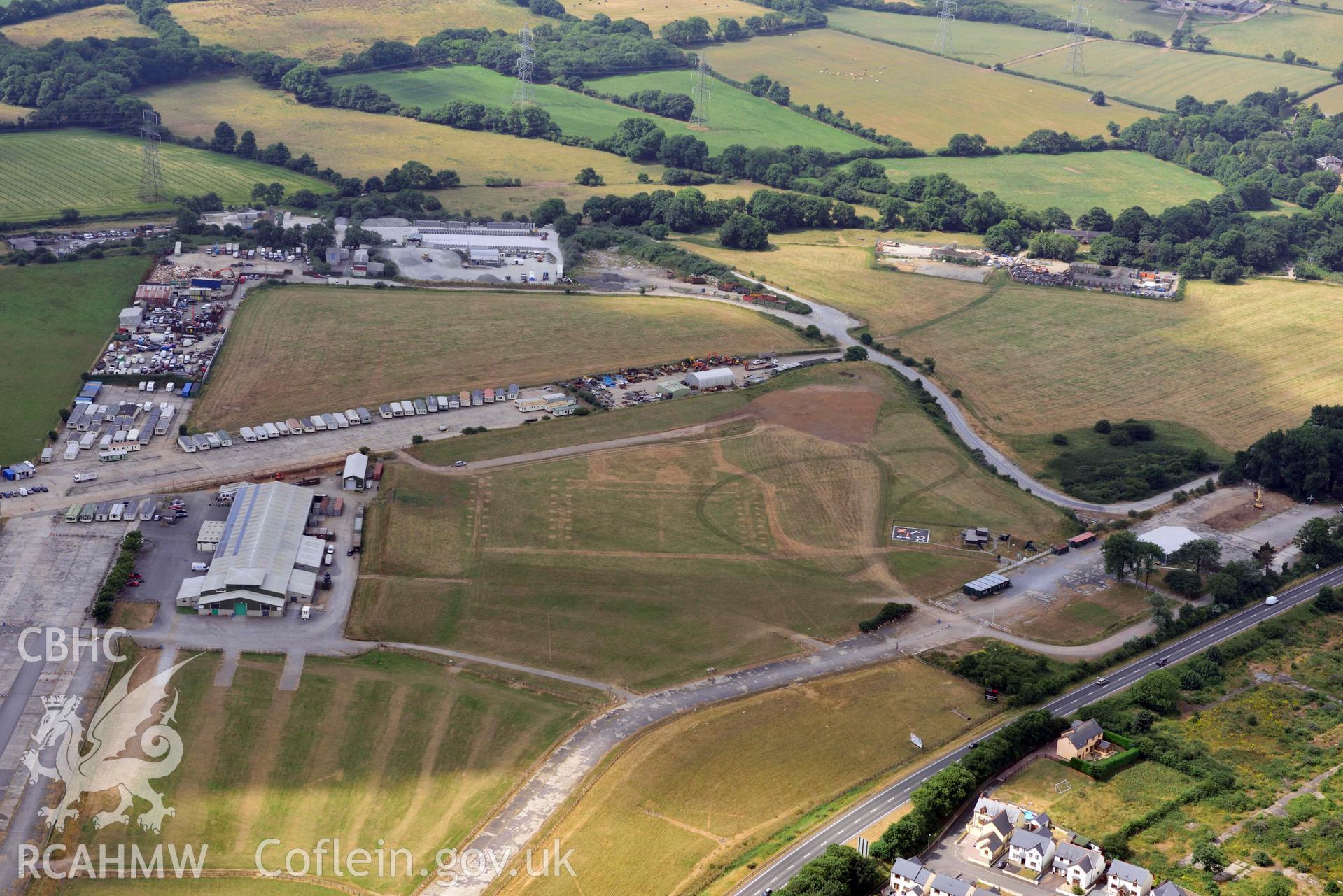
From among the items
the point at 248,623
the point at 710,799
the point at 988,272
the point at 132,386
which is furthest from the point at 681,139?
the point at 710,799

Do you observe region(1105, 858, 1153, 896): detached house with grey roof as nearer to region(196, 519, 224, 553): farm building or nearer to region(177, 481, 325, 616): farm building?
region(177, 481, 325, 616): farm building

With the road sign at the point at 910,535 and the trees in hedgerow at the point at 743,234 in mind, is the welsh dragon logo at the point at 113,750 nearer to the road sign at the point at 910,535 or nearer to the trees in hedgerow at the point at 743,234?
the road sign at the point at 910,535

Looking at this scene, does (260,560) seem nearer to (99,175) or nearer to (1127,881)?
(1127,881)

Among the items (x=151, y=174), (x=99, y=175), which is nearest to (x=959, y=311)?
(x=151, y=174)

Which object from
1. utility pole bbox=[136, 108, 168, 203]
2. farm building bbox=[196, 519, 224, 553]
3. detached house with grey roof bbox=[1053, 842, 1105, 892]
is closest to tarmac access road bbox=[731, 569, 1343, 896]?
detached house with grey roof bbox=[1053, 842, 1105, 892]

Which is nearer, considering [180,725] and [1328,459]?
[180,725]

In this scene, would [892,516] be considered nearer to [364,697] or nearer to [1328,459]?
[1328,459]

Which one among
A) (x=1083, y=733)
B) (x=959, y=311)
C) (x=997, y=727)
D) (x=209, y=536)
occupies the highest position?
(x=1083, y=733)

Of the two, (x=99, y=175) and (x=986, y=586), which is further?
(x=99, y=175)
